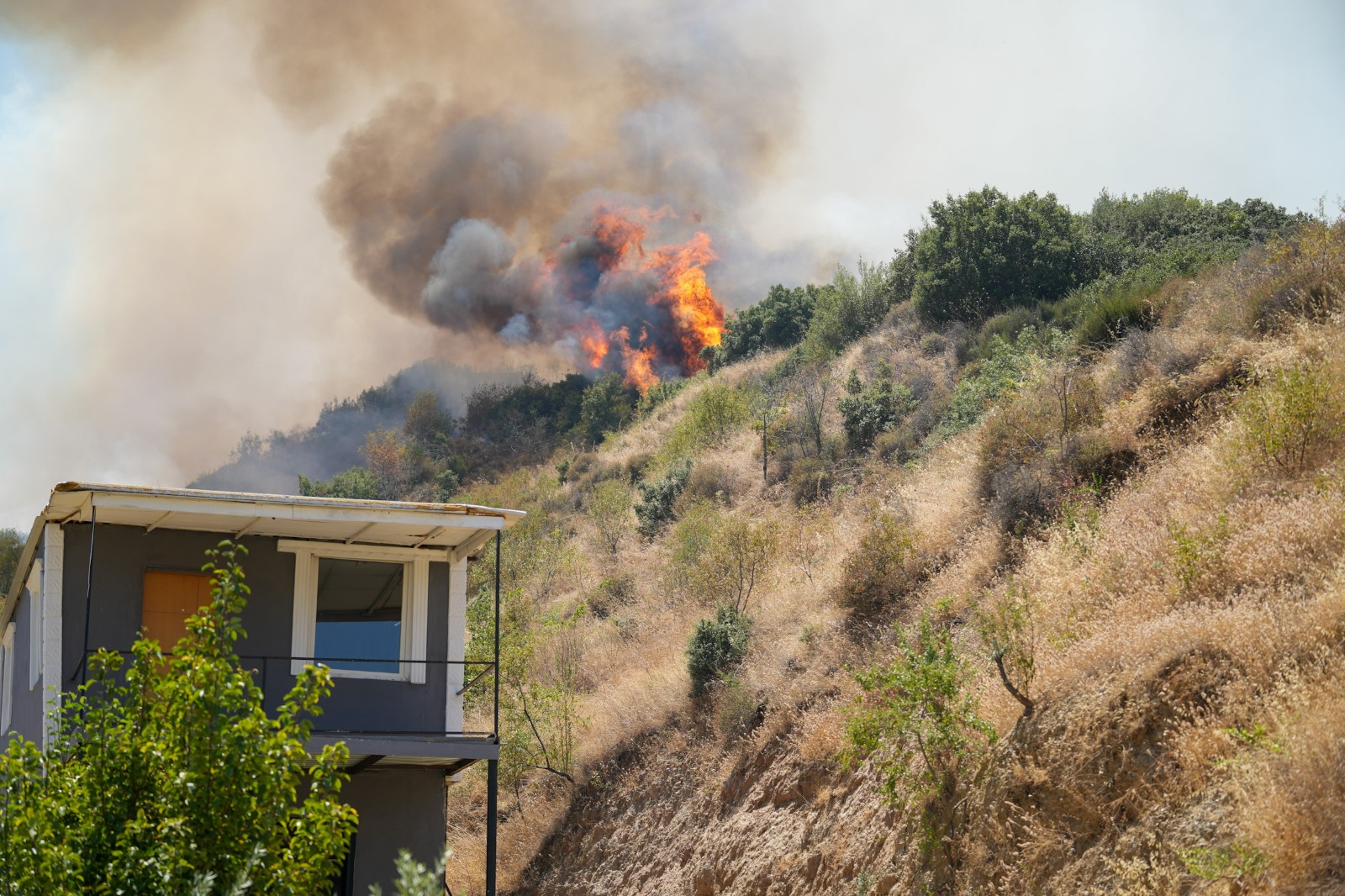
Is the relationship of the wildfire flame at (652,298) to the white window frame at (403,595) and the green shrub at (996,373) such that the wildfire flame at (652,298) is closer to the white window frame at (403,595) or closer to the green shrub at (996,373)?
the green shrub at (996,373)

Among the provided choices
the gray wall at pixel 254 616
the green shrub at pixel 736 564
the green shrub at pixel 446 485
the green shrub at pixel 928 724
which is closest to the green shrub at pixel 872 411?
the green shrub at pixel 736 564

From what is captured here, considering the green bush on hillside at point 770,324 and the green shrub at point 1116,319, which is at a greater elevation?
the green bush on hillside at point 770,324

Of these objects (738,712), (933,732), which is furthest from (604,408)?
(933,732)

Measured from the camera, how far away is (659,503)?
36.8 meters

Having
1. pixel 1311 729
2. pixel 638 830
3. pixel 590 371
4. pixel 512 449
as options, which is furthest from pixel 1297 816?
pixel 590 371

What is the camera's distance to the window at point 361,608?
15234mm

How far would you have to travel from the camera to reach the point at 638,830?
2030 centimetres

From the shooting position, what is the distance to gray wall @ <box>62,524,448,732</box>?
46.4 ft

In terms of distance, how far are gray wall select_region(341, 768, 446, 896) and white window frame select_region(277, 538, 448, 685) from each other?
4.24ft

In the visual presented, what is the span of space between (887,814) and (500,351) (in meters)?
54.5

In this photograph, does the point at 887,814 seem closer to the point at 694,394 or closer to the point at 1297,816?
the point at 1297,816

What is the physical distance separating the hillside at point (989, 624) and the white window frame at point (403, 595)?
586 centimetres

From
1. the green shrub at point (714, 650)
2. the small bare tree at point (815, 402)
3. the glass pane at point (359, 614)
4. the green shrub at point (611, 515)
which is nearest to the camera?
the glass pane at point (359, 614)

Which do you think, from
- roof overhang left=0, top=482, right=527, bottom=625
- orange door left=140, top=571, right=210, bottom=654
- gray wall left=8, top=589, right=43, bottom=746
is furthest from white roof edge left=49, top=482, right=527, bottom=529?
gray wall left=8, top=589, right=43, bottom=746
